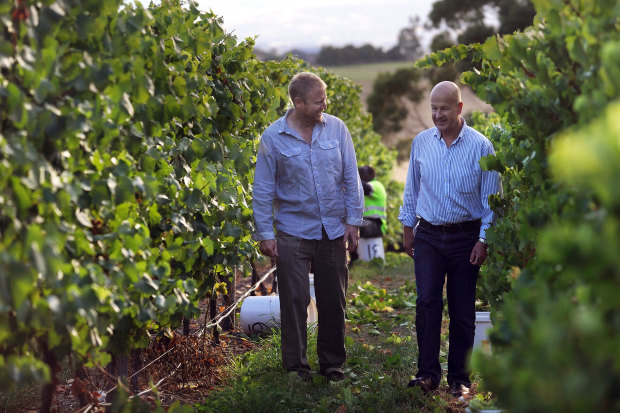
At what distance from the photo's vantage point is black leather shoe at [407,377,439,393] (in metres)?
4.70

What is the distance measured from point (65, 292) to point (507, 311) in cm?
143

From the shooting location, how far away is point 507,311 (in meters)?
2.11

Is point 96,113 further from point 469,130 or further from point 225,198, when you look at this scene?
point 469,130

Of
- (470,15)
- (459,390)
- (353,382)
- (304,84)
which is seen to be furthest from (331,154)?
(470,15)

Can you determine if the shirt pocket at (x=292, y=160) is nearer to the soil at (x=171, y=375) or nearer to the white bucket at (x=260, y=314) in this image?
the soil at (x=171, y=375)

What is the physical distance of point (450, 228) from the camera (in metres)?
4.71

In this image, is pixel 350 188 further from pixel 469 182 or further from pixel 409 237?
pixel 469 182

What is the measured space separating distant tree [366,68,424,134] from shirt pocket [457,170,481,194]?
95.7 feet

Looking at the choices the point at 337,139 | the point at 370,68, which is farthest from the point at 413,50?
the point at 337,139

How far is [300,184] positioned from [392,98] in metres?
29.6

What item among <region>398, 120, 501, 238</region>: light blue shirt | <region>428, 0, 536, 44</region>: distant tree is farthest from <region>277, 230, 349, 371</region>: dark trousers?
<region>428, 0, 536, 44</region>: distant tree

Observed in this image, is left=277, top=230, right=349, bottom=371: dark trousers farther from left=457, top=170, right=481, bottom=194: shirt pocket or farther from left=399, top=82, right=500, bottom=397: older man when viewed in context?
left=457, top=170, right=481, bottom=194: shirt pocket

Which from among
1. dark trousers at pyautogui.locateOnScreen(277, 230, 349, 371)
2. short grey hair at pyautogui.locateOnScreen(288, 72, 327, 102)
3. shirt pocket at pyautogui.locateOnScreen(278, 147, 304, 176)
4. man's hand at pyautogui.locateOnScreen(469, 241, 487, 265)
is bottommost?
dark trousers at pyautogui.locateOnScreen(277, 230, 349, 371)

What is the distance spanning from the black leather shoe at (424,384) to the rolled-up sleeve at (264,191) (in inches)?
49.4
